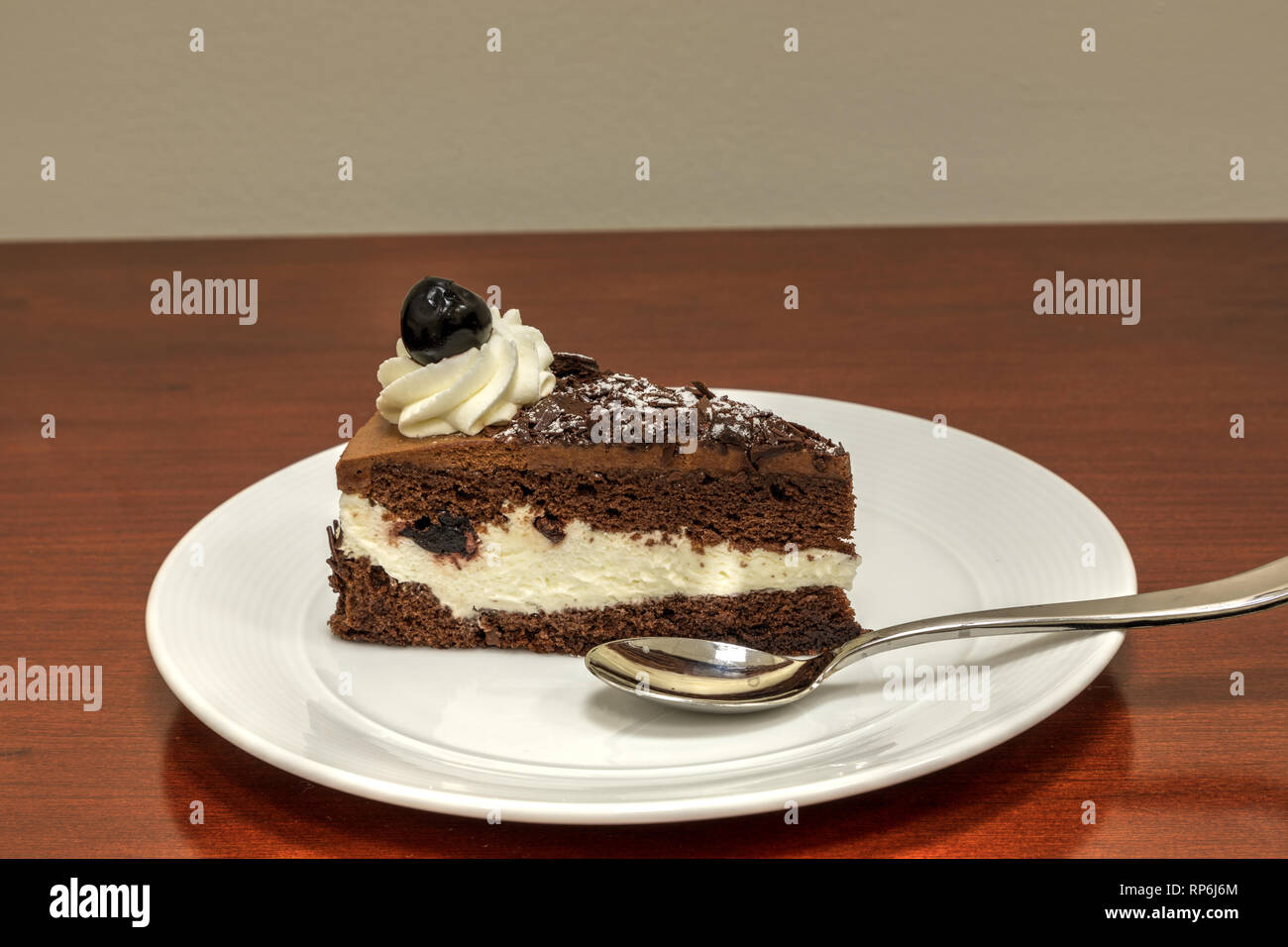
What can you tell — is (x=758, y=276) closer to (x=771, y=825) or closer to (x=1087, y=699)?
(x=1087, y=699)

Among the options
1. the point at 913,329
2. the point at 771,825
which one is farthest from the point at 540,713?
the point at 913,329

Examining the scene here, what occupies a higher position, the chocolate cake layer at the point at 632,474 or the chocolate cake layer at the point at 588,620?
the chocolate cake layer at the point at 632,474

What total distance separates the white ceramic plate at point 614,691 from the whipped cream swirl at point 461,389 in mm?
389

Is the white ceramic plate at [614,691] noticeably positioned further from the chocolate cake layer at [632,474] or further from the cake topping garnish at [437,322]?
the cake topping garnish at [437,322]

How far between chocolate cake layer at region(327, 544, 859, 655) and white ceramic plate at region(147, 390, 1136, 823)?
0.16 feet

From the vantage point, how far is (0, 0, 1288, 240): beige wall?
14.4 ft

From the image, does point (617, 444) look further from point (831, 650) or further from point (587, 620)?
point (831, 650)

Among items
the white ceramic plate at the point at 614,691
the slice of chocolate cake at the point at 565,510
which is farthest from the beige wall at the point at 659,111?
the slice of chocolate cake at the point at 565,510

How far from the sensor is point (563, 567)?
2330 mm

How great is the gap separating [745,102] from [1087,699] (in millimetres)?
3105

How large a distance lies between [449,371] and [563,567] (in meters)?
0.42

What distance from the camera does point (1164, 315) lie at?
3584 millimetres

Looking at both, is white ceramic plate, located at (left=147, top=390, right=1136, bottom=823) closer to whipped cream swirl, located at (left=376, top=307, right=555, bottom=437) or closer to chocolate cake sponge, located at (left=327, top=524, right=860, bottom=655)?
chocolate cake sponge, located at (left=327, top=524, right=860, bottom=655)

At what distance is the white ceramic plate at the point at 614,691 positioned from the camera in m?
1.63
